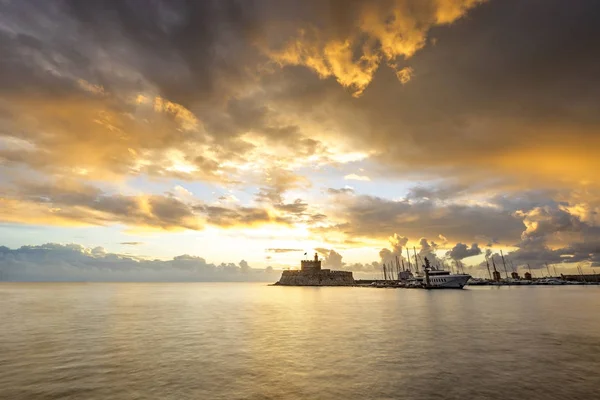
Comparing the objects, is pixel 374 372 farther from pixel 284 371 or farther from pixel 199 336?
pixel 199 336

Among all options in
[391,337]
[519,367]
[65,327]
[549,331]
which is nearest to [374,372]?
[519,367]

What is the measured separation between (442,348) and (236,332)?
2524 centimetres

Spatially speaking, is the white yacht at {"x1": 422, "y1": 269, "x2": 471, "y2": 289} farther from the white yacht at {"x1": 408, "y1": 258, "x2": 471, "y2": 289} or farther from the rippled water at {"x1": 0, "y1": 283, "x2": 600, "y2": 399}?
the rippled water at {"x1": 0, "y1": 283, "x2": 600, "y2": 399}

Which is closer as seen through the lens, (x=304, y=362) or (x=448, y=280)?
(x=304, y=362)

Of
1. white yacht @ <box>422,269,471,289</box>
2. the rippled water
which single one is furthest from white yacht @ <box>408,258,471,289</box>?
the rippled water

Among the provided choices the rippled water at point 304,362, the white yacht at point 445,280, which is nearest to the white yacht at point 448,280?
the white yacht at point 445,280

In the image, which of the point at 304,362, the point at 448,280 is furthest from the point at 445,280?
the point at 304,362

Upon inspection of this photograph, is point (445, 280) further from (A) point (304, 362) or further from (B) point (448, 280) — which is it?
(A) point (304, 362)

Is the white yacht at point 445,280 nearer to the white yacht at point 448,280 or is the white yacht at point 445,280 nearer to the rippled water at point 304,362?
the white yacht at point 448,280

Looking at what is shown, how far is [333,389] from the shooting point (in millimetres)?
19781

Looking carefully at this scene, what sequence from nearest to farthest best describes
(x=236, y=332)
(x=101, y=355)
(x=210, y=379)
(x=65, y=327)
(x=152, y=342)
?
(x=210, y=379)
(x=101, y=355)
(x=152, y=342)
(x=236, y=332)
(x=65, y=327)

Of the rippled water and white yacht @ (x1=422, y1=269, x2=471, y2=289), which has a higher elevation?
white yacht @ (x1=422, y1=269, x2=471, y2=289)

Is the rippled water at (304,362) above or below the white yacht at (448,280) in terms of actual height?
below

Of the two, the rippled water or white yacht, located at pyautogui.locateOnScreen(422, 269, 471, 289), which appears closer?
the rippled water
